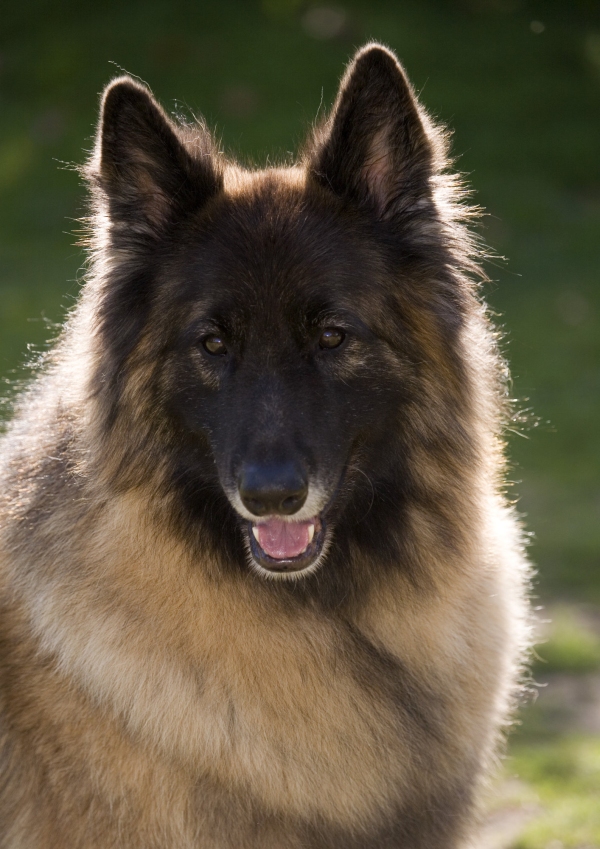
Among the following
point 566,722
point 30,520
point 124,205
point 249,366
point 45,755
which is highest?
point 124,205

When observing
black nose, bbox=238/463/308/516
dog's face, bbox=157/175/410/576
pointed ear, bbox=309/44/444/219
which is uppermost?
pointed ear, bbox=309/44/444/219

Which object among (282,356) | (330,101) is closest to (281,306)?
(282,356)

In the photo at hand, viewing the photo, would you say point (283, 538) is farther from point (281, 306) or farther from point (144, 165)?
point (144, 165)

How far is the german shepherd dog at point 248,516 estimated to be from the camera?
3273mm

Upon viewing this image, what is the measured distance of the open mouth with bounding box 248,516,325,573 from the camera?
10.5ft

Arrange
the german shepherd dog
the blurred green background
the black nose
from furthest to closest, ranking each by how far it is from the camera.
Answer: the blurred green background, the german shepherd dog, the black nose

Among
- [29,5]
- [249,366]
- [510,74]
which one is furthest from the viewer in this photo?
[29,5]

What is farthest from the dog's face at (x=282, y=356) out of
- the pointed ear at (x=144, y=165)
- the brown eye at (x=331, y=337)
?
the pointed ear at (x=144, y=165)

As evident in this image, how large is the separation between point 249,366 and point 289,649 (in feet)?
3.01

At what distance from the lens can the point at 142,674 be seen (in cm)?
338

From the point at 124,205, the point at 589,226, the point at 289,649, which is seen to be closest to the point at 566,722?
the point at 289,649

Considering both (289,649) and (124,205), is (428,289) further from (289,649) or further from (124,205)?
(289,649)

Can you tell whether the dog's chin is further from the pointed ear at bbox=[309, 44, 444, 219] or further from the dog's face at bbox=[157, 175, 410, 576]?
the pointed ear at bbox=[309, 44, 444, 219]

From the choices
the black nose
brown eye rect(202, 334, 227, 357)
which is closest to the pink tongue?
the black nose
